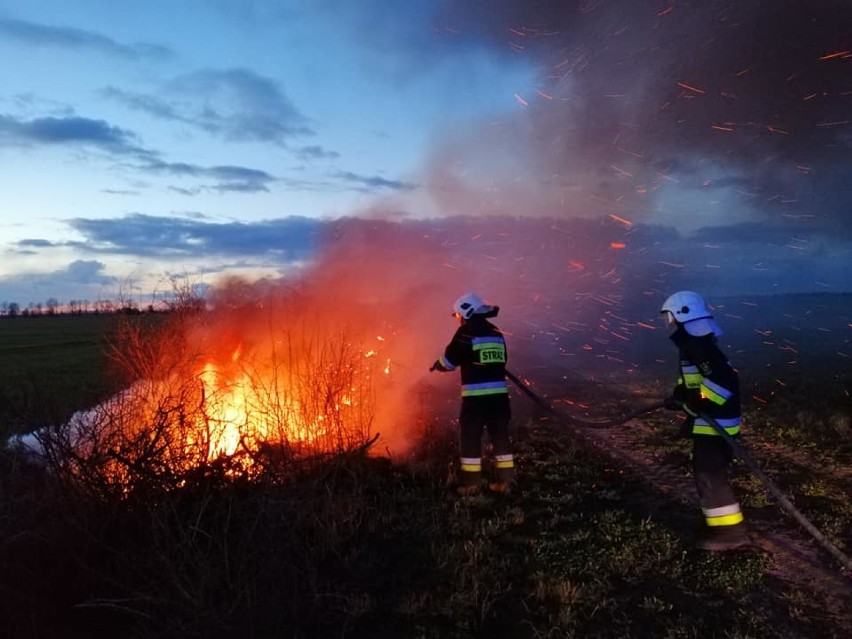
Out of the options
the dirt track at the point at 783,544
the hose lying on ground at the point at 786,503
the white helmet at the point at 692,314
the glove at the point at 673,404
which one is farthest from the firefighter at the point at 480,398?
the hose lying on ground at the point at 786,503

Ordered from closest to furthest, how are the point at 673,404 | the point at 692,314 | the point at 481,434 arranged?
the point at 692,314, the point at 673,404, the point at 481,434

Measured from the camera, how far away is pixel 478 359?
Answer: 24.0ft

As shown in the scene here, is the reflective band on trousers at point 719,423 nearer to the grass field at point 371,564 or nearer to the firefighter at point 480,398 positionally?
the grass field at point 371,564

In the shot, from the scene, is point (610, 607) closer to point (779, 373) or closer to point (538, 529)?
point (538, 529)

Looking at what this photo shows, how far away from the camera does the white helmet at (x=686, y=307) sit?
5633 mm

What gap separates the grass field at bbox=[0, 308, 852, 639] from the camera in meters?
3.97

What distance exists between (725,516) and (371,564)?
319 cm

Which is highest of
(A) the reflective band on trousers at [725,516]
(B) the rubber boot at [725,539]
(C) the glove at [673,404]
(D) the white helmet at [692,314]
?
(D) the white helmet at [692,314]

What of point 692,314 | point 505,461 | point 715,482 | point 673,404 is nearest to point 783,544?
point 715,482

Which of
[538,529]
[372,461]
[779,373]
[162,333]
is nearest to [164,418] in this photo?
[372,461]

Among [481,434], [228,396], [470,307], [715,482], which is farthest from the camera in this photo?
[228,396]

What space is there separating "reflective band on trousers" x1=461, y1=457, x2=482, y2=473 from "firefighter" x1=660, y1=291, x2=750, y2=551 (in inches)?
93.1

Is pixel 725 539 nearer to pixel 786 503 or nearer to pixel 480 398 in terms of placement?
pixel 786 503

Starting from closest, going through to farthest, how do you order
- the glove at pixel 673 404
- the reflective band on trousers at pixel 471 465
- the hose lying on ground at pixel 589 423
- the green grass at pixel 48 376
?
the green grass at pixel 48 376, the glove at pixel 673 404, the hose lying on ground at pixel 589 423, the reflective band on trousers at pixel 471 465
